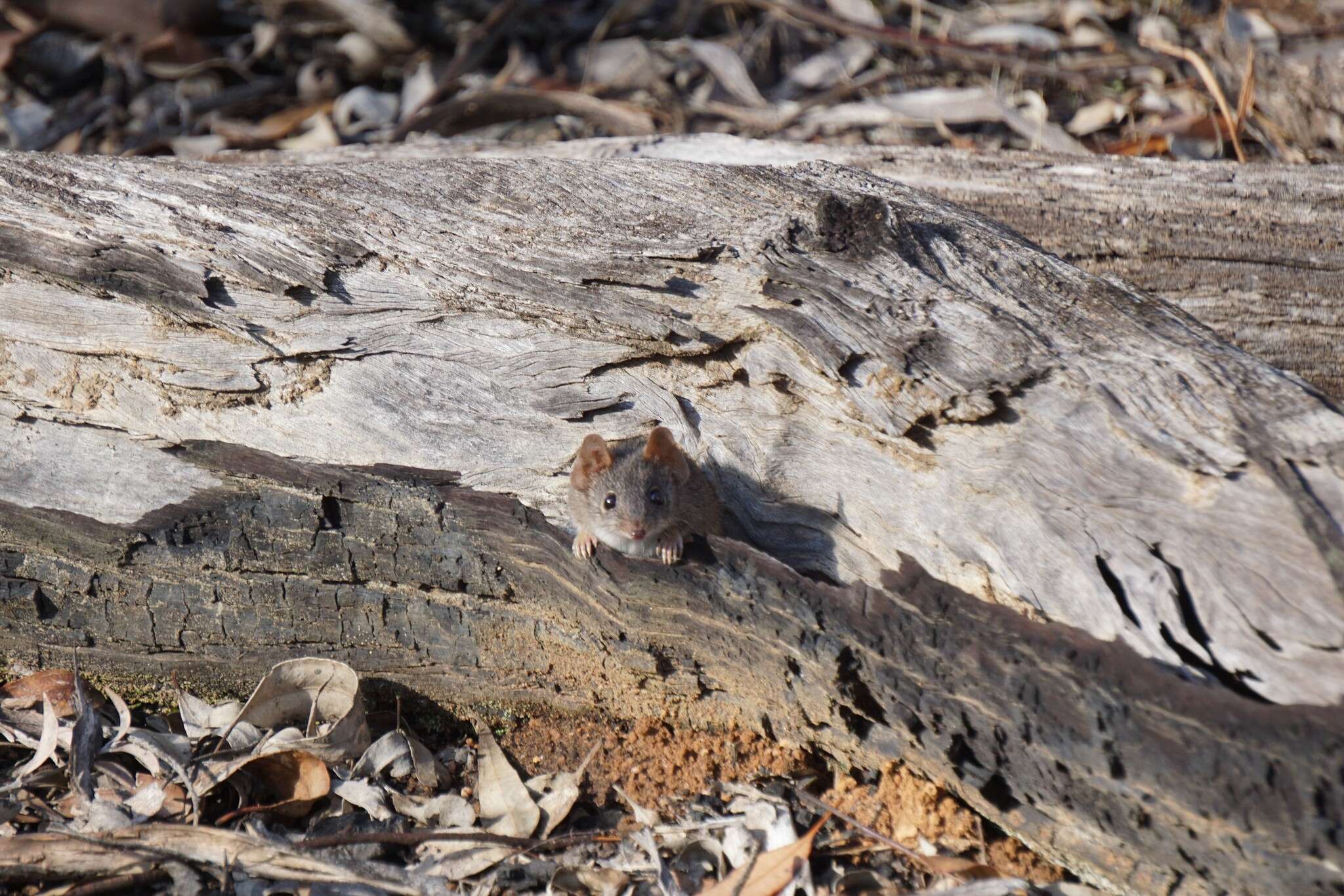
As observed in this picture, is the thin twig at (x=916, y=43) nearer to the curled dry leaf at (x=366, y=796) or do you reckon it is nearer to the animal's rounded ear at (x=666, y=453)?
the animal's rounded ear at (x=666, y=453)

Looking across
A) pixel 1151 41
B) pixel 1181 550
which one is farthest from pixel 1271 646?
pixel 1151 41

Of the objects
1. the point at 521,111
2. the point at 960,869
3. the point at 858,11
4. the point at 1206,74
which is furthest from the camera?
the point at 858,11

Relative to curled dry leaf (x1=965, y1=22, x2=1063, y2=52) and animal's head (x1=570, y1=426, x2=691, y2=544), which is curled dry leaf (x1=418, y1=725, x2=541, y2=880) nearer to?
animal's head (x1=570, y1=426, x2=691, y2=544)

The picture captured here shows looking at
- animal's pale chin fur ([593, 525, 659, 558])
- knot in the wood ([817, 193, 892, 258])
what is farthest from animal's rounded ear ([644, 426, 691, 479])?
knot in the wood ([817, 193, 892, 258])

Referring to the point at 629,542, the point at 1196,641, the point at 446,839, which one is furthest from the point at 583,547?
the point at 1196,641

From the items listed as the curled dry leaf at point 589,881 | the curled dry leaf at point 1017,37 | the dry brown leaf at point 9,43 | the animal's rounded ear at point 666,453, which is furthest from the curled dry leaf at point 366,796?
the dry brown leaf at point 9,43

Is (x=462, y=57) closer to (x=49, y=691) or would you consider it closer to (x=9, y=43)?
(x=9, y=43)
